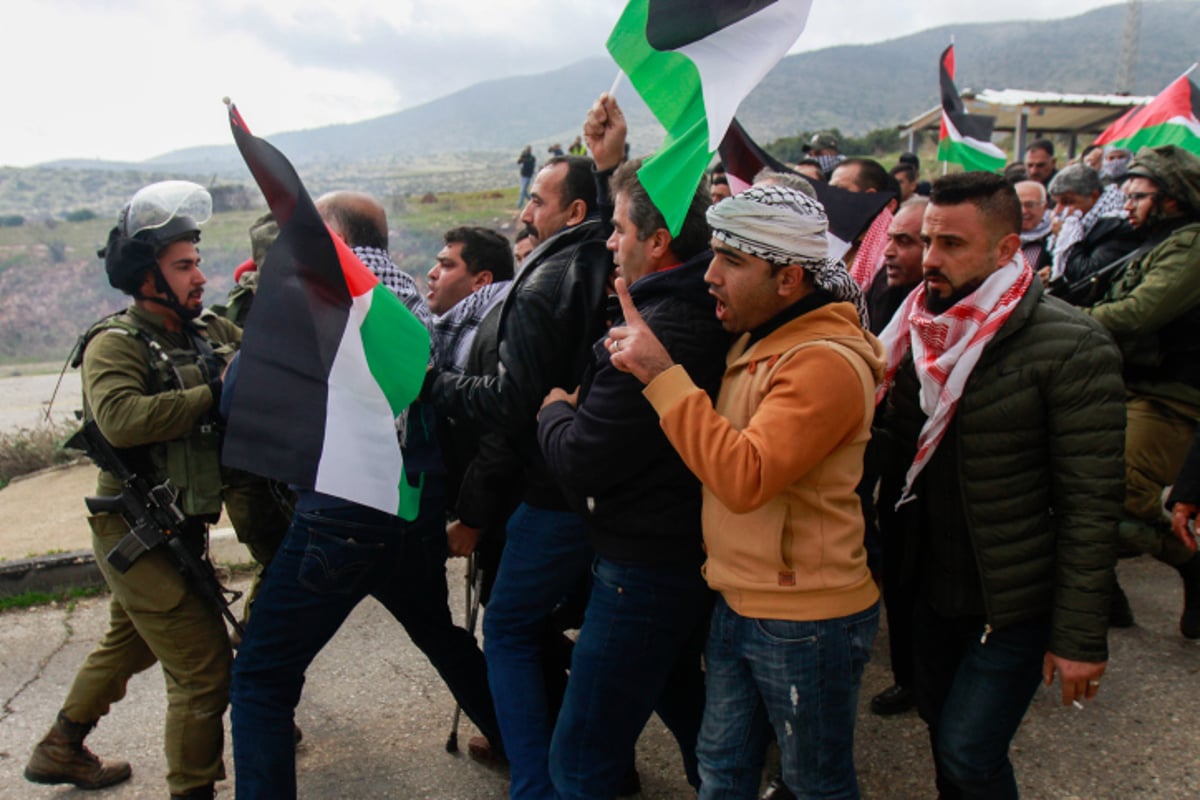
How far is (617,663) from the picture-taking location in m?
2.31

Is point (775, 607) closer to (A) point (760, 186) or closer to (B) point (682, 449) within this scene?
(B) point (682, 449)

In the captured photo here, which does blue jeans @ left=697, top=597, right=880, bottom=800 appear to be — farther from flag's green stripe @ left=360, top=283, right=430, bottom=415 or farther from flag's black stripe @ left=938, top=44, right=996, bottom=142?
flag's black stripe @ left=938, top=44, right=996, bottom=142

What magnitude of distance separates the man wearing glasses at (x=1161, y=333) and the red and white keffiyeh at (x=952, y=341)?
65.3 inches

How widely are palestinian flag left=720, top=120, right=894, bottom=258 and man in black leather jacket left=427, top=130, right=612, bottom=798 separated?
138 cm

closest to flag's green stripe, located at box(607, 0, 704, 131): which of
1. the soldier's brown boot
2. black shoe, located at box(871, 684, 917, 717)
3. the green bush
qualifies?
black shoe, located at box(871, 684, 917, 717)

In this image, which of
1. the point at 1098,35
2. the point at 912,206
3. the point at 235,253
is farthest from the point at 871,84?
the point at 912,206

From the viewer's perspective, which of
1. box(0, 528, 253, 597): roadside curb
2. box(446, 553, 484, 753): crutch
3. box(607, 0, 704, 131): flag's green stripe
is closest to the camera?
box(607, 0, 704, 131): flag's green stripe

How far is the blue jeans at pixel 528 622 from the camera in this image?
2695 mm

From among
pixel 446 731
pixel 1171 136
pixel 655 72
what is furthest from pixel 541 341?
pixel 1171 136

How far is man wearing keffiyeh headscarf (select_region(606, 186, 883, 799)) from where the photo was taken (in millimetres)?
1953

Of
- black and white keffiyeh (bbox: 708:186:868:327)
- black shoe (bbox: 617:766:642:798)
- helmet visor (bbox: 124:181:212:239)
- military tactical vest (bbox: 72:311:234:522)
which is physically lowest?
black shoe (bbox: 617:766:642:798)

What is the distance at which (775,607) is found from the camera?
6.76 feet

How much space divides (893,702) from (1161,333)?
1.91 m

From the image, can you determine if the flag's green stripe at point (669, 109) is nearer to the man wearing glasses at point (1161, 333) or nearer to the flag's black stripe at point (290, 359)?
the flag's black stripe at point (290, 359)
